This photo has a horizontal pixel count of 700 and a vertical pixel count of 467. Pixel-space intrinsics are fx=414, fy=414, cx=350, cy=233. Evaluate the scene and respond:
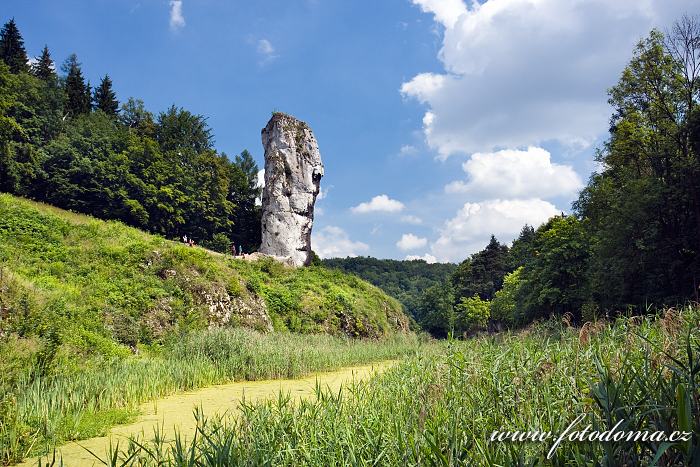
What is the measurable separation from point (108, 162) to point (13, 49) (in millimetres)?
23668

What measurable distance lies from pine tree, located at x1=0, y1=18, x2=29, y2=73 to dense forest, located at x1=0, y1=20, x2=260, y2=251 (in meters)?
0.09

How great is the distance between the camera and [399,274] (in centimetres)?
12838

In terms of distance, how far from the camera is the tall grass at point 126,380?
18.4 ft

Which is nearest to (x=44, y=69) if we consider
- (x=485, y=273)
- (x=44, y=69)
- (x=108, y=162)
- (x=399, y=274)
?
(x=44, y=69)

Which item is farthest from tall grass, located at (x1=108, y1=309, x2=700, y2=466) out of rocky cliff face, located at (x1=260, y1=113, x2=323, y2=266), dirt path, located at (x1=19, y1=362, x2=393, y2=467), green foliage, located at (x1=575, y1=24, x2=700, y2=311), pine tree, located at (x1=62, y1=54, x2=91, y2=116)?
pine tree, located at (x1=62, y1=54, x2=91, y2=116)

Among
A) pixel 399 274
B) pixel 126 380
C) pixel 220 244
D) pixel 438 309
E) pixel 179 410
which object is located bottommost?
pixel 438 309

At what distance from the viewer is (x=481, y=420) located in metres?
3.53

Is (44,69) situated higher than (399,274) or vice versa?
(44,69)

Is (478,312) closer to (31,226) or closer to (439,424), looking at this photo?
(31,226)

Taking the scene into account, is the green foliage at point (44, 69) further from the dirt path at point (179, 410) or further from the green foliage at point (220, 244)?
the dirt path at point (179, 410)

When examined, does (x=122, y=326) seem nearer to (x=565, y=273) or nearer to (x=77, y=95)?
(x=565, y=273)

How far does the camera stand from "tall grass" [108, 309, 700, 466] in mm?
2410

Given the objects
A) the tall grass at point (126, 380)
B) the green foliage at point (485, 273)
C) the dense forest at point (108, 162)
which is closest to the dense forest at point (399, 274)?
the green foliage at point (485, 273)

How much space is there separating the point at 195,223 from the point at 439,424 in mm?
43240
